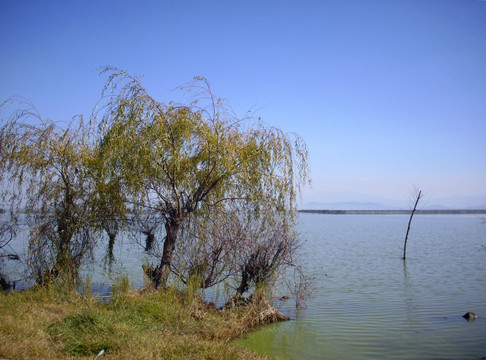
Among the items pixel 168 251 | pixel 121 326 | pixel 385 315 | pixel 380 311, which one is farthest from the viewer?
pixel 380 311

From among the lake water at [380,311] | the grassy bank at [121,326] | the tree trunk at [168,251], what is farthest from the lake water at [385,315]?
the tree trunk at [168,251]

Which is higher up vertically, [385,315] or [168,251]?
[168,251]

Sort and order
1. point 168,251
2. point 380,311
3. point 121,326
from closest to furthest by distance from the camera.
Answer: point 121,326 → point 168,251 → point 380,311

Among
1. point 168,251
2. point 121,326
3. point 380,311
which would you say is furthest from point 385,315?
point 121,326

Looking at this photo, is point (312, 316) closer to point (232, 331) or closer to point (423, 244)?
point (232, 331)

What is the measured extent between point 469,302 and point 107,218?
11113 mm

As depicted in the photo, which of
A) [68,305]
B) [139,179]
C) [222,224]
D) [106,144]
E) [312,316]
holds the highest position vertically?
[106,144]

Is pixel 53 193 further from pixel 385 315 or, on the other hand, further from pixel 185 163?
pixel 385 315

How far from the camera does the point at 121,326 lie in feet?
24.2

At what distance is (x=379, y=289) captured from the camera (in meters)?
15.6

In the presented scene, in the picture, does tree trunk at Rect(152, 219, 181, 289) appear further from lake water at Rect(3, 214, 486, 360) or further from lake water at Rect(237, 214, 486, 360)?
lake water at Rect(237, 214, 486, 360)

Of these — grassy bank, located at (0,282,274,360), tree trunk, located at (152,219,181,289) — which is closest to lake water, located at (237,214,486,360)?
grassy bank, located at (0,282,274,360)

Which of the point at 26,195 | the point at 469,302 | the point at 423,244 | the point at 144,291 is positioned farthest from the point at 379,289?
the point at 423,244

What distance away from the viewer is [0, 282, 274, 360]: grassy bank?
632cm
